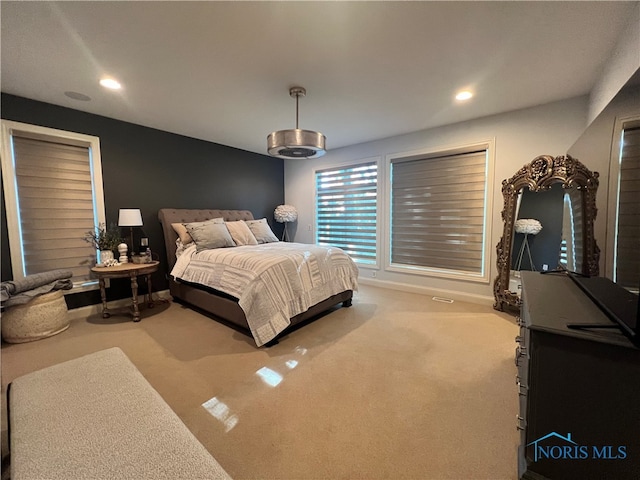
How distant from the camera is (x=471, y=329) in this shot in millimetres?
2799

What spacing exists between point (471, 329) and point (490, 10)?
2.75 metres

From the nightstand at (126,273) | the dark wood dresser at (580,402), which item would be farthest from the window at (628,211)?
the nightstand at (126,273)

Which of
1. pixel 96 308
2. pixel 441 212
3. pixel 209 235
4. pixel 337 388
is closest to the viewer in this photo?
pixel 337 388

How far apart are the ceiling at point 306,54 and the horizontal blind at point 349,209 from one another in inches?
63.2

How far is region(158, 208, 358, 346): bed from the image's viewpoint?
2.45 meters

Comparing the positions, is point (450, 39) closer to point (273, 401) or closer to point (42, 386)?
point (273, 401)

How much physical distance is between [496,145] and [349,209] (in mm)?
2442

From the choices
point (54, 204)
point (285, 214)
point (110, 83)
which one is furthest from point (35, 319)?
point (285, 214)

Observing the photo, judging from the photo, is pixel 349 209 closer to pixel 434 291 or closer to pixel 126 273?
pixel 434 291

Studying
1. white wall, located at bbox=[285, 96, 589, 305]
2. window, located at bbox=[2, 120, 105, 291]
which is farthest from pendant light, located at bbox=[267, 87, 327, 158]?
window, located at bbox=[2, 120, 105, 291]

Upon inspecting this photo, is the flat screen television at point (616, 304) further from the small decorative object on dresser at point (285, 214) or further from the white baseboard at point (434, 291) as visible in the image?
the small decorative object on dresser at point (285, 214)

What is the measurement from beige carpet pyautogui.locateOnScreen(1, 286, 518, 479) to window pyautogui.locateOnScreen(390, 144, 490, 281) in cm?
94

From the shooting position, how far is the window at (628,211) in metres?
1.06

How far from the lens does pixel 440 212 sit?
3916 mm
